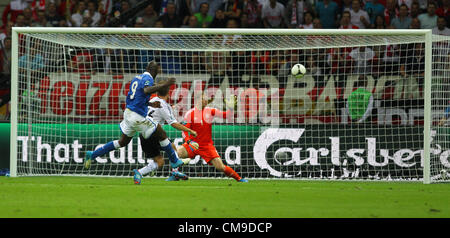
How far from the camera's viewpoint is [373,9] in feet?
53.6

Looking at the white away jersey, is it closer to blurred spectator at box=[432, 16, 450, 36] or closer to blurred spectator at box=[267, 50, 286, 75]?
blurred spectator at box=[267, 50, 286, 75]

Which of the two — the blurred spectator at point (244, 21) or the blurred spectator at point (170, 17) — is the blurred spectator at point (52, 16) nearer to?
the blurred spectator at point (170, 17)

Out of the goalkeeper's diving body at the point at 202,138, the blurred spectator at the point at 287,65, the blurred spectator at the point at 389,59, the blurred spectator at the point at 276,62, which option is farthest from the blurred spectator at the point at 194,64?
the blurred spectator at the point at 389,59

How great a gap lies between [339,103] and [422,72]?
70.1 inches

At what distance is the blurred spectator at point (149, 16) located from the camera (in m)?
16.8

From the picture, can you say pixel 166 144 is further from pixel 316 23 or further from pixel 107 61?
pixel 316 23

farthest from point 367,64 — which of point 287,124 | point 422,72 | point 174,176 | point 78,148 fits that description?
point 78,148

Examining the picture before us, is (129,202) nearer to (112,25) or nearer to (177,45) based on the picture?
(177,45)

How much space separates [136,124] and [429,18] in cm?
786

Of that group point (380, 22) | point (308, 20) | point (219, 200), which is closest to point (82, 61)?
point (308, 20)

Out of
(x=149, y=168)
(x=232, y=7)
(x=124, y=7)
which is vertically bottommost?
(x=149, y=168)

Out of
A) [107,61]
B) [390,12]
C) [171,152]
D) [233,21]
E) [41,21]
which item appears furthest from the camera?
[41,21]

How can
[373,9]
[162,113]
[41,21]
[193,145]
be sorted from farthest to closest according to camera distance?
[41,21], [373,9], [162,113], [193,145]

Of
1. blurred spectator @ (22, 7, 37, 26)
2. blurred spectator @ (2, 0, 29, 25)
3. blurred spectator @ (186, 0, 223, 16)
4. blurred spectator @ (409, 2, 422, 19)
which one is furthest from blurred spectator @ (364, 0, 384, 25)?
blurred spectator @ (2, 0, 29, 25)
